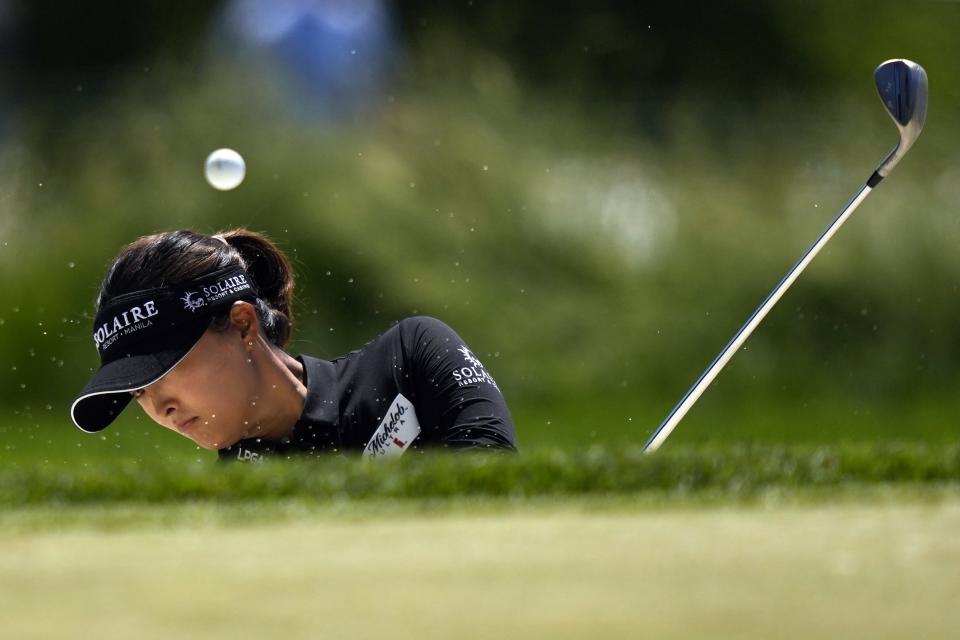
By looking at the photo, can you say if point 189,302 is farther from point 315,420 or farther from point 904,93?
point 904,93

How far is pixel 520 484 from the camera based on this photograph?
5.03 ft

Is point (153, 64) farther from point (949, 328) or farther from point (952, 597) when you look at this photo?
point (952, 597)

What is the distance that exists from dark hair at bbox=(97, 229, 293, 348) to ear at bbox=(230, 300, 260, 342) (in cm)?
2

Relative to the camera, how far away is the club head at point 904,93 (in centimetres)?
283

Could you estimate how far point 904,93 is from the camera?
113 inches

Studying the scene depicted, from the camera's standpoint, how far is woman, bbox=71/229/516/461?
2.11m

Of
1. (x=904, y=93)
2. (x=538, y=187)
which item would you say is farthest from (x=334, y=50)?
(x=904, y=93)

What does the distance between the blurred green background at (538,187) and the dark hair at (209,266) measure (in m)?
3.07

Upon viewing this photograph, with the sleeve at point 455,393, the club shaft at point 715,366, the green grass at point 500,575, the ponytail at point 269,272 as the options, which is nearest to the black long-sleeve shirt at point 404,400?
the sleeve at point 455,393

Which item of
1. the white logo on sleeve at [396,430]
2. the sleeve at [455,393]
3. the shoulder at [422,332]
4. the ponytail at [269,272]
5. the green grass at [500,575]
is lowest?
the green grass at [500,575]

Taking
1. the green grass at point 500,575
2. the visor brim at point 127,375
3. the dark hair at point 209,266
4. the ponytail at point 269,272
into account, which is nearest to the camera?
the green grass at point 500,575

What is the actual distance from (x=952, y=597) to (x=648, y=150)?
515cm

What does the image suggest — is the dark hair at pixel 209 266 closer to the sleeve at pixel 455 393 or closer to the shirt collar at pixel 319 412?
the shirt collar at pixel 319 412

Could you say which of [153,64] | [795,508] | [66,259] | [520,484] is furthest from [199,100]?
[795,508]
